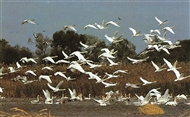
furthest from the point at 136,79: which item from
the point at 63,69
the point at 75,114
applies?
the point at 75,114

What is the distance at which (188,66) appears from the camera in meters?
27.6

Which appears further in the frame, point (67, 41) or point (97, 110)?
point (67, 41)

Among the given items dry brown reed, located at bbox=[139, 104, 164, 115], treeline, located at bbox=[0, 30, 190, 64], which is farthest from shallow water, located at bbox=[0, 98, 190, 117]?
treeline, located at bbox=[0, 30, 190, 64]

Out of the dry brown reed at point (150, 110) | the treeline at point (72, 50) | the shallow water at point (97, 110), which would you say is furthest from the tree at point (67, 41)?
the dry brown reed at point (150, 110)

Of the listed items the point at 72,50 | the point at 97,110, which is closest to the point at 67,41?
the point at 72,50

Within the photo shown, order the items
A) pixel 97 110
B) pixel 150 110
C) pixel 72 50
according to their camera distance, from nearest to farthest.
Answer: pixel 150 110 < pixel 97 110 < pixel 72 50

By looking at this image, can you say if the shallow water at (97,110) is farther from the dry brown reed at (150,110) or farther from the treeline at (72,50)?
the treeline at (72,50)

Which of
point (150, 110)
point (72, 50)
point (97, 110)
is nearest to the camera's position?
point (150, 110)

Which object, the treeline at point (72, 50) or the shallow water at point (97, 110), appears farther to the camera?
the treeline at point (72, 50)

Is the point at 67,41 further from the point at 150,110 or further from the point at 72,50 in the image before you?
the point at 150,110

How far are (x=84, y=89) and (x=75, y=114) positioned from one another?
21.5 feet

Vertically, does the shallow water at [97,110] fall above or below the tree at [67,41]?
below

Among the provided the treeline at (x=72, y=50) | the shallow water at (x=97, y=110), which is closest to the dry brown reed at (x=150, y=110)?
the shallow water at (x=97, y=110)

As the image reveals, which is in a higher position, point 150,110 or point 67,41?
point 67,41
